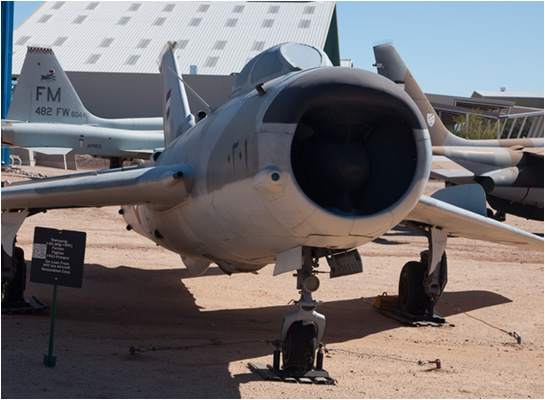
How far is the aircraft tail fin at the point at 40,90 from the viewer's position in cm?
3089

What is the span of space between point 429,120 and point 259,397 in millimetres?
20253

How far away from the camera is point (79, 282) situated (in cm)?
784

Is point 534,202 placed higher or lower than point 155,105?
higher

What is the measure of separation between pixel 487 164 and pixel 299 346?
1917 cm

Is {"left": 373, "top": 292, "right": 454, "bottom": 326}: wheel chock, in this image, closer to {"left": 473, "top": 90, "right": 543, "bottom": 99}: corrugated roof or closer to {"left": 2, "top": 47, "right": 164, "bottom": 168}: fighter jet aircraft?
{"left": 2, "top": 47, "right": 164, "bottom": 168}: fighter jet aircraft

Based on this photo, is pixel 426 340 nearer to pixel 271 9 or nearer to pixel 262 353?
pixel 262 353

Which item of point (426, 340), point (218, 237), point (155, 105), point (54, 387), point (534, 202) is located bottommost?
point (155, 105)

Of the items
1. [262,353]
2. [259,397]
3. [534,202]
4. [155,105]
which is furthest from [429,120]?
[155,105]

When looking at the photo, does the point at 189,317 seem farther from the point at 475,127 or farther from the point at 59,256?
the point at 475,127

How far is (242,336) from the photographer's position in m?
9.91

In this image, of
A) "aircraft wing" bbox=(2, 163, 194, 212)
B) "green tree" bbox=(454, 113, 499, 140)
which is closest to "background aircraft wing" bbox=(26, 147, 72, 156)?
"aircraft wing" bbox=(2, 163, 194, 212)

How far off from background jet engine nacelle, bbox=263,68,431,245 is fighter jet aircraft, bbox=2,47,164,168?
26097 mm

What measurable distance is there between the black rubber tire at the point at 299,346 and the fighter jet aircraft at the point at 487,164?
54.9 ft

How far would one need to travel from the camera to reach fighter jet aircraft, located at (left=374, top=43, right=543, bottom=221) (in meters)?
24.2
